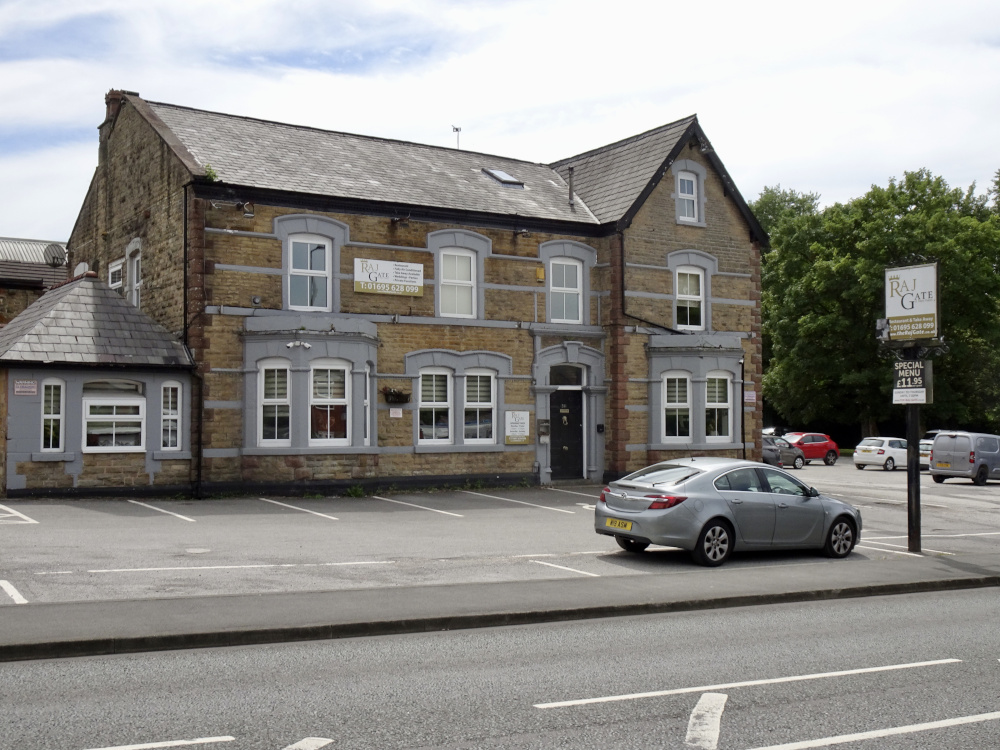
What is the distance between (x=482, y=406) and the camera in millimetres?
25672

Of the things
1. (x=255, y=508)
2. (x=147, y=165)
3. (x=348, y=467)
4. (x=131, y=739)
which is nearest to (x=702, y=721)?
(x=131, y=739)

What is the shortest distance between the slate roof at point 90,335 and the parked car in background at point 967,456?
76.8 ft

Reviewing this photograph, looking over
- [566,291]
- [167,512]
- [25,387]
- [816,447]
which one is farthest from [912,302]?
[816,447]

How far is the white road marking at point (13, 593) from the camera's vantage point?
412 inches

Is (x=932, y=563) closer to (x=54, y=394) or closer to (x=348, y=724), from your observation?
(x=348, y=724)

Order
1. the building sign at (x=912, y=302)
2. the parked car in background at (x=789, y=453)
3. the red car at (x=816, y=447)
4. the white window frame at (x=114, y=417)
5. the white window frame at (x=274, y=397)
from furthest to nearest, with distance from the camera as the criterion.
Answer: the red car at (x=816, y=447)
the parked car in background at (x=789, y=453)
the white window frame at (x=274, y=397)
the white window frame at (x=114, y=417)
the building sign at (x=912, y=302)

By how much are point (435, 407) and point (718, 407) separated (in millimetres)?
7748

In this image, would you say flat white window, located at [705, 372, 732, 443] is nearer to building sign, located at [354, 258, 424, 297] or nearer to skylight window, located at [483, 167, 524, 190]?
skylight window, located at [483, 167, 524, 190]

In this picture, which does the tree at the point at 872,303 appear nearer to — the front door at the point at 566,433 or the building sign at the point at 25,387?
the front door at the point at 566,433

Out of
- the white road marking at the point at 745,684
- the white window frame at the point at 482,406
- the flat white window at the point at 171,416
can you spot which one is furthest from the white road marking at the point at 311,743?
the white window frame at the point at 482,406

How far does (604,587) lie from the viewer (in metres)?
12.1

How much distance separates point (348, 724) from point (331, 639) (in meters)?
3.01

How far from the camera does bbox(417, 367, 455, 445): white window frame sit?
81.7 ft

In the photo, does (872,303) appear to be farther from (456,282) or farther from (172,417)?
(172,417)
